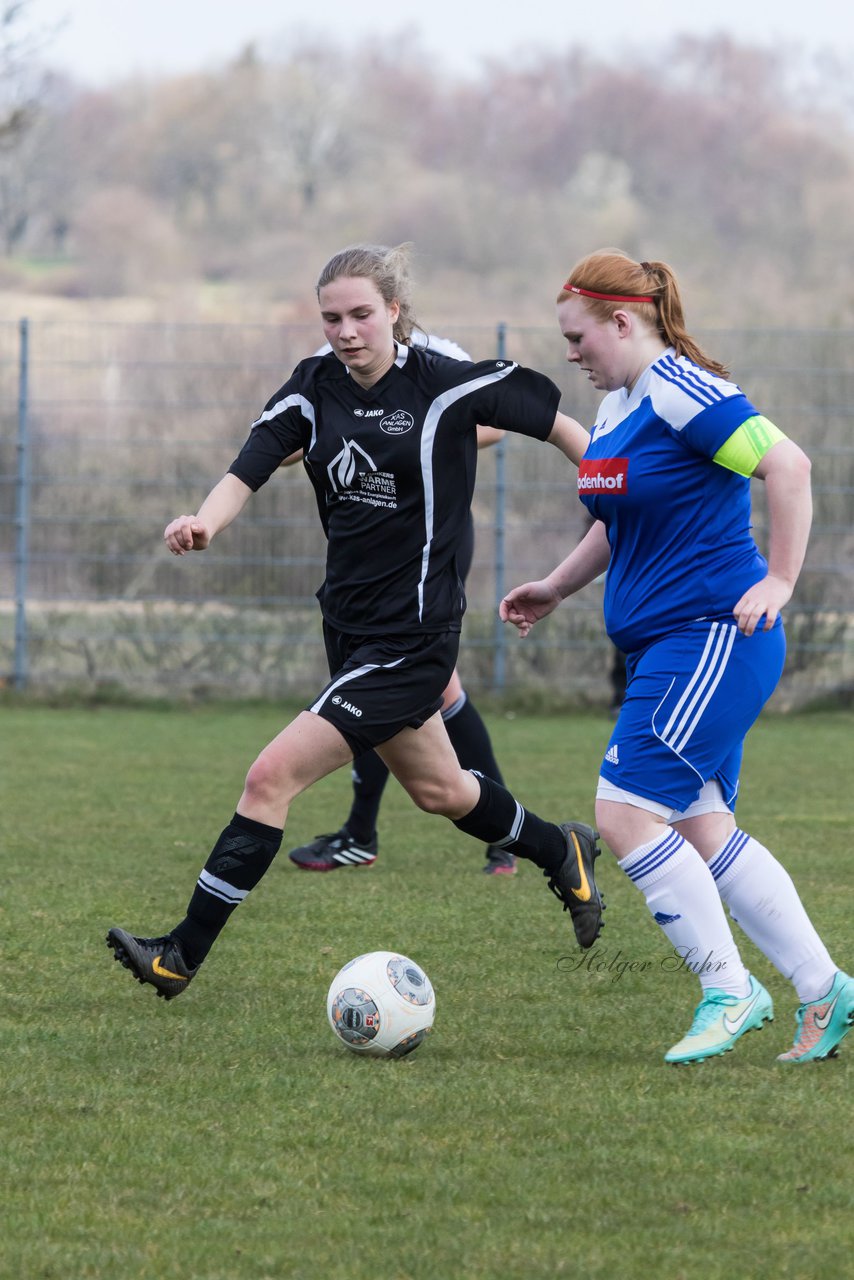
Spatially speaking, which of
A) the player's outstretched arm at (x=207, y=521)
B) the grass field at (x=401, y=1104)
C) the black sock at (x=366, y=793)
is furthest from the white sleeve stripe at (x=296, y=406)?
the black sock at (x=366, y=793)

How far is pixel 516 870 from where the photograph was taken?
6.51 metres

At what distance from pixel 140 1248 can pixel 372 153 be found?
58595 mm

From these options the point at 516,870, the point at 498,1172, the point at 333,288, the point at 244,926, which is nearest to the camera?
the point at 498,1172

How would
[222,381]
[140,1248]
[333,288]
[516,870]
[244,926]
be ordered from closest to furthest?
[140,1248], [333,288], [244,926], [516,870], [222,381]

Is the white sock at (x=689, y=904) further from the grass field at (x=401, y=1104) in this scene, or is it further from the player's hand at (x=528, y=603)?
the player's hand at (x=528, y=603)

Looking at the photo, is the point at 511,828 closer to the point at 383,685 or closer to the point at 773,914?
the point at 383,685

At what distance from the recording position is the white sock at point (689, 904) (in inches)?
149

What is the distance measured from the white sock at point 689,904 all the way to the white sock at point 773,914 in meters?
0.09

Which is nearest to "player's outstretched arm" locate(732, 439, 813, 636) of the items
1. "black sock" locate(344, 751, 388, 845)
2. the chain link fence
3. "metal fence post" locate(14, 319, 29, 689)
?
"black sock" locate(344, 751, 388, 845)

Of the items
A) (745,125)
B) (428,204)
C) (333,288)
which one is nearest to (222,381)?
(333,288)

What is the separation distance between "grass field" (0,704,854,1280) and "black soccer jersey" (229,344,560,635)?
1067mm

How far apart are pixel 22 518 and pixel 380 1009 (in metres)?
9.65

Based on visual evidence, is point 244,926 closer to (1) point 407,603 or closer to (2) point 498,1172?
(1) point 407,603

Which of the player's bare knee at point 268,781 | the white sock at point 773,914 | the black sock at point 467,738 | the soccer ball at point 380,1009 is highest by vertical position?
the player's bare knee at point 268,781
